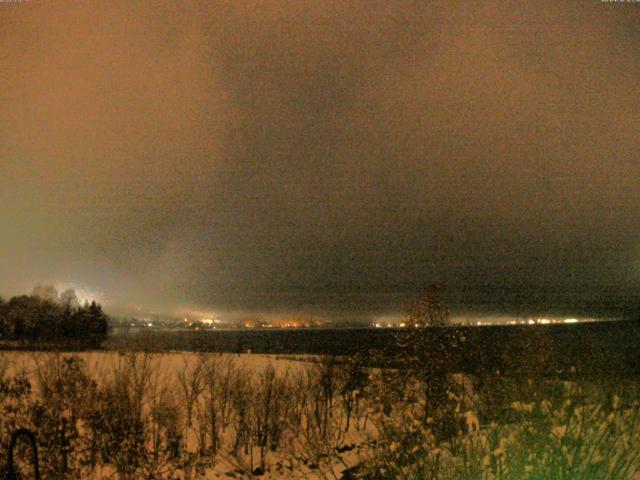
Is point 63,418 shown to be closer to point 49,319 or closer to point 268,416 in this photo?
point 268,416

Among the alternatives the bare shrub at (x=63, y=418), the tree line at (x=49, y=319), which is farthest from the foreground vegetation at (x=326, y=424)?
the tree line at (x=49, y=319)

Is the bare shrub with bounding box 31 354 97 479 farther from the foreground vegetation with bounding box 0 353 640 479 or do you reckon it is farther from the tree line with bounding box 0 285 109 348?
the tree line with bounding box 0 285 109 348

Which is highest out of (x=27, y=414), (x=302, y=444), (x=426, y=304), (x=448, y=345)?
(x=426, y=304)

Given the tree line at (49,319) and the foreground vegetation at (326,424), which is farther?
the tree line at (49,319)

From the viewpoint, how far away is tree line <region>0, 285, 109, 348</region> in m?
46.8

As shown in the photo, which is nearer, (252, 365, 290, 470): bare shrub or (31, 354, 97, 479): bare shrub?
(31, 354, 97, 479): bare shrub

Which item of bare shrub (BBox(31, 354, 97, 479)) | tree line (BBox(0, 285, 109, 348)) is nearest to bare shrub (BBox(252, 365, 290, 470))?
bare shrub (BBox(31, 354, 97, 479))

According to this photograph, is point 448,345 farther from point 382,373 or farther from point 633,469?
point 633,469

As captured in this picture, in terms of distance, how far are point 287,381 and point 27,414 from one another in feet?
22.4

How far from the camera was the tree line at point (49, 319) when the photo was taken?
153 feet

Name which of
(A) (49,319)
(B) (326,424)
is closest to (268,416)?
(B) (326,424)

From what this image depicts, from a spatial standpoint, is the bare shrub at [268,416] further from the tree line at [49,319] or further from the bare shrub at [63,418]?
the tree line at [49,319]

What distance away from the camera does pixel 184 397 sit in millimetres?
14781

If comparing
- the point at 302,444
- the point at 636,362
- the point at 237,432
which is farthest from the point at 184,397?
the point at 636,362
